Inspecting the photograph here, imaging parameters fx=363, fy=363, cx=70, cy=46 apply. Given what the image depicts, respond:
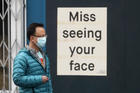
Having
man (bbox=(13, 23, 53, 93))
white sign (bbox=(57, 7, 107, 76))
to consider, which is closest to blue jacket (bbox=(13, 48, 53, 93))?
man (bbox=(13, 23, 53, 93))

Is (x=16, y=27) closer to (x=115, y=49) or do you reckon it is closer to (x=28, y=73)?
(x=115, y=49)

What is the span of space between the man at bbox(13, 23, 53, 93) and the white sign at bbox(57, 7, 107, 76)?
1299mm

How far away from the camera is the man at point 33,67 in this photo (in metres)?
3.41

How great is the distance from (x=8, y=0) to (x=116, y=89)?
6.16 ft

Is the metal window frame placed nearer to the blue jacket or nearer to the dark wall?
the dark wall

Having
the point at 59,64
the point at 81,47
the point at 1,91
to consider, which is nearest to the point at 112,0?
the point at 81,47

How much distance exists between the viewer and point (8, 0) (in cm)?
483

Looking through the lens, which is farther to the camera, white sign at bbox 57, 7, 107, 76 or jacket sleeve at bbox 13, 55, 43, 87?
white sign at bbox 57, 7, 107, 76

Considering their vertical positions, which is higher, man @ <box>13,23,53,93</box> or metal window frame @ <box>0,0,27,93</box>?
metal window frame @ <box>0,0,27,93</box>

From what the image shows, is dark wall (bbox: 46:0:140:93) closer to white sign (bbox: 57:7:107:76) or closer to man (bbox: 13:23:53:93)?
white sign (bbox: 57:7:107:76)

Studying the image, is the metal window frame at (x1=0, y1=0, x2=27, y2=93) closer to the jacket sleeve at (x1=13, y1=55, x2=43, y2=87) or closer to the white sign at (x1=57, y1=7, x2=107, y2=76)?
the white sign at (x1=57, y1=7, x2=107, y2=76)

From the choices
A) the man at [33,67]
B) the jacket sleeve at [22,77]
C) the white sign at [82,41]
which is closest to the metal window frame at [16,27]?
the white sign at [82,41]

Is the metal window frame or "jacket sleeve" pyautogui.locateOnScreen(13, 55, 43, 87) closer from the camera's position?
"jacket sleeve" pyautogui.locateOnScreen(13, 55, 43, 87)

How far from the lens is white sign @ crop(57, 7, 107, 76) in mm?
4902
